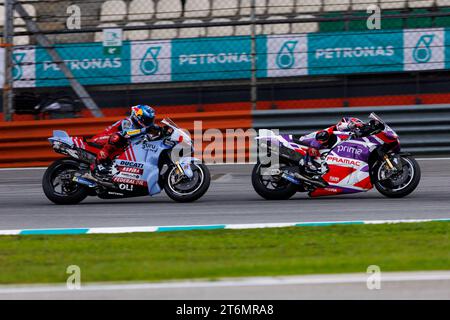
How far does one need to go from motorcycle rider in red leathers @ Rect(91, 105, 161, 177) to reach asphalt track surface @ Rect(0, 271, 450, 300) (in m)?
4.78

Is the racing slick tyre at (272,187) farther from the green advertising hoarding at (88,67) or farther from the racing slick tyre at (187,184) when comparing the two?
the green advertising hoarding at (88,67)

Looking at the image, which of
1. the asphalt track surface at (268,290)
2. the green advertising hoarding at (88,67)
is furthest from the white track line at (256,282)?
the green advertising hoarding at (88,67)

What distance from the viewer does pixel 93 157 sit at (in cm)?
1066

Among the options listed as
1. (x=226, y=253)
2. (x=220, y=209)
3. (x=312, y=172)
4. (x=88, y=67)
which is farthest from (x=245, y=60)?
(x=226, y=253)

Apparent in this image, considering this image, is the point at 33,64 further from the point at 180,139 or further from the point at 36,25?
the point at 180,139

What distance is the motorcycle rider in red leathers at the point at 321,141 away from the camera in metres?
10.4

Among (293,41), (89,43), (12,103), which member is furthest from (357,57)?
(12,103)

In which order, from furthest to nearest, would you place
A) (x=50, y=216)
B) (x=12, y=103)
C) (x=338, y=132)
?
1. (x=12, y=103)
2. (x=338, y=132)
3. (x=50, y=216)

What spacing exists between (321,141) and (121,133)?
2278 mm

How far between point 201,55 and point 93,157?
17.0 ft

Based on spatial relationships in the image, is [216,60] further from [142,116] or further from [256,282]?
[256,282]

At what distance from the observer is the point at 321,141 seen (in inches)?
416

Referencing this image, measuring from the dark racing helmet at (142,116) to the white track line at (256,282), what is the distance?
4.69 metres

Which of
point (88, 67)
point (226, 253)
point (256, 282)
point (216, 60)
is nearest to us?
point (256, 282)
